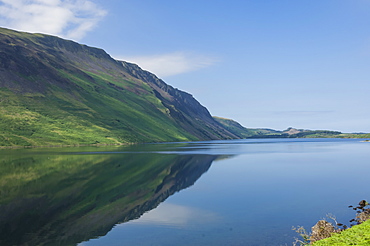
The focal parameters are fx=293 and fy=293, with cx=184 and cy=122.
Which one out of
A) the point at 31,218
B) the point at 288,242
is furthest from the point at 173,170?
the point at 288,242

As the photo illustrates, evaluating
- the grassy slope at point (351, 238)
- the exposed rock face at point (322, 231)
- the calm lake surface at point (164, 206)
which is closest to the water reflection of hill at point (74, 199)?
the calm lake surface at point (164, 206)

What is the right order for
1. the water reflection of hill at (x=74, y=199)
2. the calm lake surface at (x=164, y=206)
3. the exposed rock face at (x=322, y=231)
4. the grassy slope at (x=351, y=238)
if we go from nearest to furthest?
1. the grassy slope at (x=351, y=238)
2. the exposed rock face at (x=322, y=231)
3. the calm lake surface at (x=164, y=206)
4. the water reflection of hill at (x=74, y=199)

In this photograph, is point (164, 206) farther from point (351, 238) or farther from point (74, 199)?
point (351, 238)

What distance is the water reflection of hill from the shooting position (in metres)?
29.8

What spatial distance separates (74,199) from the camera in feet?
145

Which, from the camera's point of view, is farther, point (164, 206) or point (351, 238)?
point (164, 206)

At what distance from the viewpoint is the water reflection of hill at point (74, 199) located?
29.8 metres

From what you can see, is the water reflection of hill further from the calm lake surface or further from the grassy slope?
the grassy slope

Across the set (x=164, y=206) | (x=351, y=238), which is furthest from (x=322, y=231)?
(x=164, y=206)

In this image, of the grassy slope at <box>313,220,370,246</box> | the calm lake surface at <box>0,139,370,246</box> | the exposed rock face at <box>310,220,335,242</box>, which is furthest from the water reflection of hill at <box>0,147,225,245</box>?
the grassy slope at <box>313,220,370,246</box>

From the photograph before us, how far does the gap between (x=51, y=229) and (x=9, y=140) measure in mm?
177068

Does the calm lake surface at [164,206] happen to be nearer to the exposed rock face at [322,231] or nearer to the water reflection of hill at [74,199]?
the water reflection of hill at [74,199]

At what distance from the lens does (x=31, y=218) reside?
3422 cm

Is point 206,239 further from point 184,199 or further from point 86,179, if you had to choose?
point 86,179
